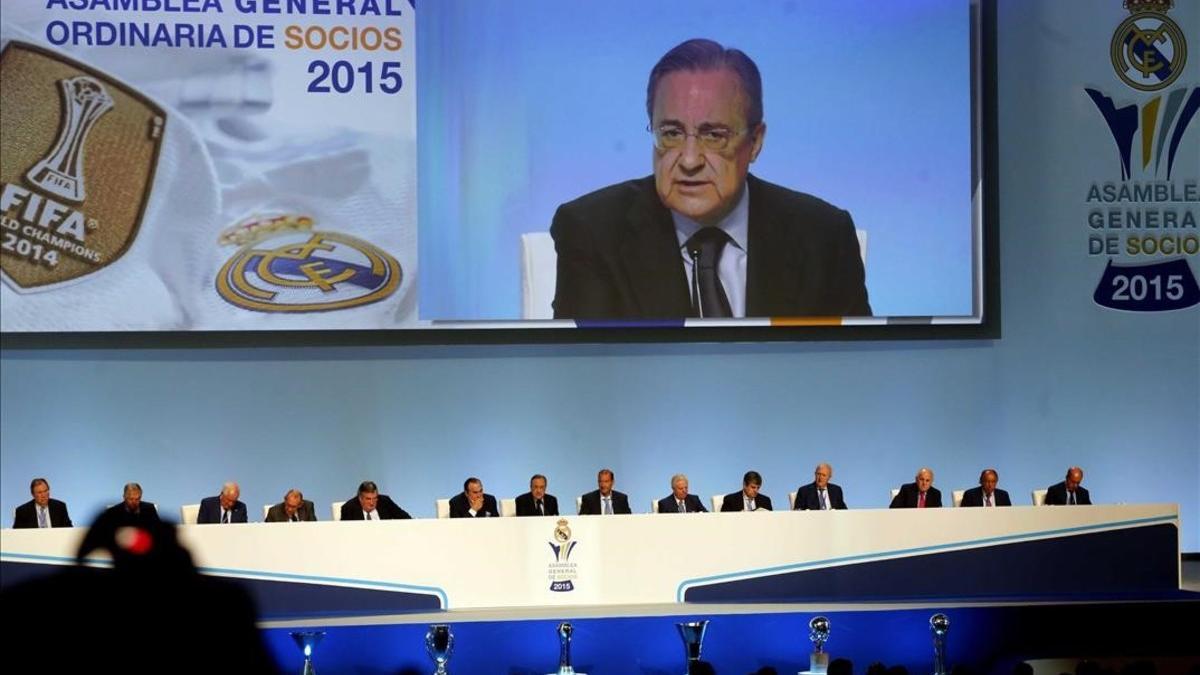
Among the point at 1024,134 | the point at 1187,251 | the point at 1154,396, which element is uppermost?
Answer: the point at 1024,134

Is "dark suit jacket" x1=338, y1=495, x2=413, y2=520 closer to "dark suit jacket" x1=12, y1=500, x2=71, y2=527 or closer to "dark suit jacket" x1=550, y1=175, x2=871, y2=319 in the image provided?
"dark suit jacket" x1=12, y1=500, x2=71, y2=527

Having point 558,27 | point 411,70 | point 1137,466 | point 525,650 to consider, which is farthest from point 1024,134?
point 525,650

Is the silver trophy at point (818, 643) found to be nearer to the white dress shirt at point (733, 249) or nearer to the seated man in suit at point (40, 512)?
the white dress shirt at point (733, 249)

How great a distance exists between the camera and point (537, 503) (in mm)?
7566

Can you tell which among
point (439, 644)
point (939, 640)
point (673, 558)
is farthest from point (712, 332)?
point (439, 644)

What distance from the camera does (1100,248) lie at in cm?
959

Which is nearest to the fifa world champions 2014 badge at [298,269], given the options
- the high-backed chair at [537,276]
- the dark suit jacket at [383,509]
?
the high-backed chair at [537,276]

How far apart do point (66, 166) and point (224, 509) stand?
2.59m

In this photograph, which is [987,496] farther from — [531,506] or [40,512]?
[40,512]

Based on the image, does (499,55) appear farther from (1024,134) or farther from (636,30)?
(1024,134)

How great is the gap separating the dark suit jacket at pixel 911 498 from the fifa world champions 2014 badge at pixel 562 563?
2.64 m

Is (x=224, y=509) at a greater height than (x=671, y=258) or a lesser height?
lesser

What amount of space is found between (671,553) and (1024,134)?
4.84 m

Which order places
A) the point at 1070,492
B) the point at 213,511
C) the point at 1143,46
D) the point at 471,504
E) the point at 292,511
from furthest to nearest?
the point at 1143,46 < the point at 1070,492 < the point at 213,511 < the point at 471,504 < the point at 292,511
